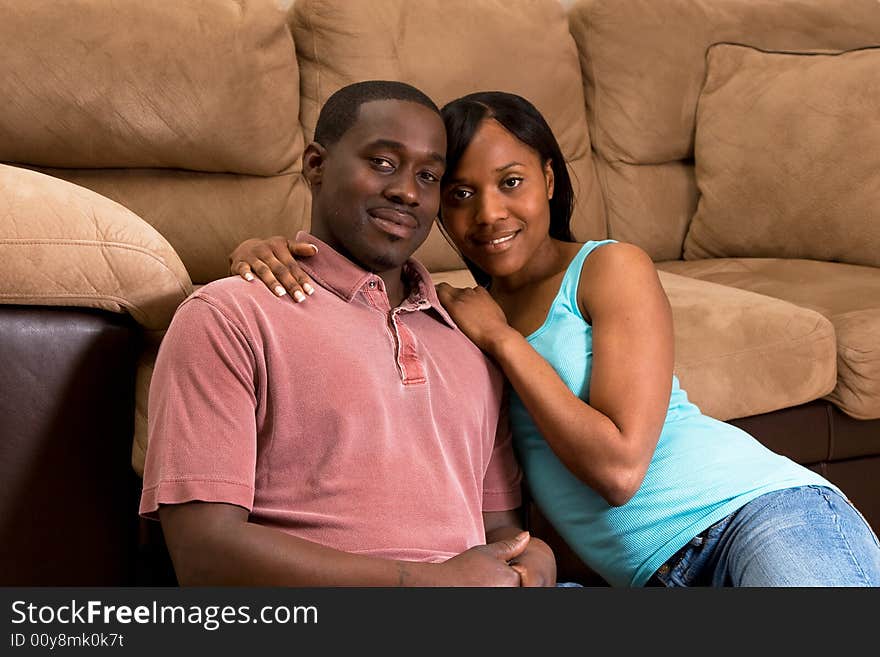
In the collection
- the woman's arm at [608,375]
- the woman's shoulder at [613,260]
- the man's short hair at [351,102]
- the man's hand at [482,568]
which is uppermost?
the man's short hair at [351,102]

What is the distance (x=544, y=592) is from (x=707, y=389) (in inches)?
32.9

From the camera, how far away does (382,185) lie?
120 cm

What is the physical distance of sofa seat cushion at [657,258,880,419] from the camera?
1.89 metres

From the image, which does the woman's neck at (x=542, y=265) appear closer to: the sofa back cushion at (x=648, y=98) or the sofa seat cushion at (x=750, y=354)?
the sofa seat cushion at (x=750, y=354)

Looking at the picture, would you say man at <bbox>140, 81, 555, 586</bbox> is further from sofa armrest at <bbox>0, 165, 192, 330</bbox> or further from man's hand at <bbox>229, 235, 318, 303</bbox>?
sofa armrest at <bbox>0, 165, 192, 330</bbox>

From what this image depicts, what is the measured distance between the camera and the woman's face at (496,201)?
4.59 ft

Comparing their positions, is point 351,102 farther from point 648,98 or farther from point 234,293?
point 648,98

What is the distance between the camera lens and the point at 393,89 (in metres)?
1.25

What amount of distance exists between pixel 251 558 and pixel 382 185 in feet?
1.48

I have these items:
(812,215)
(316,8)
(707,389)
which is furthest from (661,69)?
(707,389)

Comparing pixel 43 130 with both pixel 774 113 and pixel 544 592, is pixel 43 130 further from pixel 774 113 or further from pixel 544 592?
pixel 774 113

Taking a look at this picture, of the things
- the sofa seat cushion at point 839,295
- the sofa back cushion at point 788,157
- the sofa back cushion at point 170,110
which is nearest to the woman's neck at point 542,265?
the sofa seat cushion at point 839,295

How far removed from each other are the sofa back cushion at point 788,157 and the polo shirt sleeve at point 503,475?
1.33 m

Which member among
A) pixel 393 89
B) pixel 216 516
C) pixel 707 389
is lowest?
pixel 707 389
